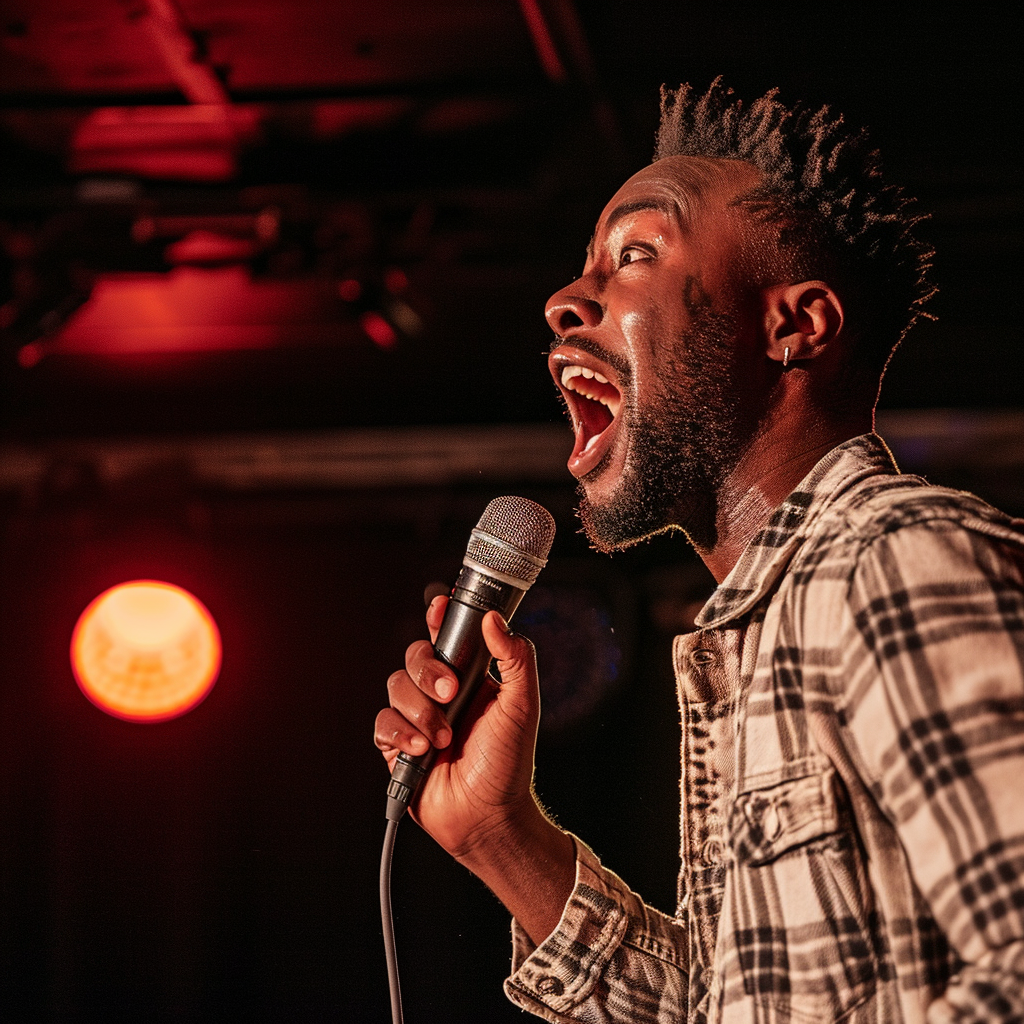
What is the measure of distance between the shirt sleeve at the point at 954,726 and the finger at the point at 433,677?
620mm

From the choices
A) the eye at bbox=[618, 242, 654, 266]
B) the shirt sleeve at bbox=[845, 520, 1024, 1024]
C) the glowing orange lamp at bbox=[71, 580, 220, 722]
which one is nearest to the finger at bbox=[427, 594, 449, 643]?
the eye at bbox=[618, 242, 654, 266]

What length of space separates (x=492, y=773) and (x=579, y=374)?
635mm

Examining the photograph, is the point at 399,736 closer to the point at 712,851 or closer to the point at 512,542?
the point at 512,542

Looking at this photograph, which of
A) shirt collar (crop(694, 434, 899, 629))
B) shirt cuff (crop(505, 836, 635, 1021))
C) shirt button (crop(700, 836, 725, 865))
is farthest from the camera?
shirt cuff (crop(505, 836, 635, 1021))

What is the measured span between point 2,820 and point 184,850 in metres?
0.94

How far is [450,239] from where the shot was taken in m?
4.02

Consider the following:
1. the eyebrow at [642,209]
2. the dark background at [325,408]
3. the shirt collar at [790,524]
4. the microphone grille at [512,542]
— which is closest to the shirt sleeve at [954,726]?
the shirt collar at [790,524]

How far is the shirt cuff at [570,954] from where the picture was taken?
1.83 m

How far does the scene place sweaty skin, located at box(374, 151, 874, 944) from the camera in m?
1.73

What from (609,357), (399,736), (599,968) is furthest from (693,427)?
(599,968)

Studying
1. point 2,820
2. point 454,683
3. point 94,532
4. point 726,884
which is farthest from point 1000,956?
point 2,820

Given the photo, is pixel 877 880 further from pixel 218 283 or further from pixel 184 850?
pixel 184 850

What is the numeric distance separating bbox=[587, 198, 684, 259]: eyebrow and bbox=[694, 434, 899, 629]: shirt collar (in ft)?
1.61

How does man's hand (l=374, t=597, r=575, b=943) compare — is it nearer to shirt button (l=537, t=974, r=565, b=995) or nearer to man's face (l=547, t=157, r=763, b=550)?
shirt button (l=537, t=974, r=565, b=995)
